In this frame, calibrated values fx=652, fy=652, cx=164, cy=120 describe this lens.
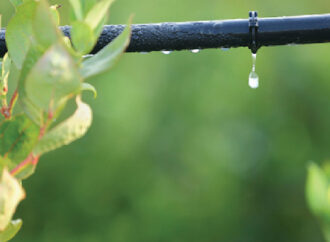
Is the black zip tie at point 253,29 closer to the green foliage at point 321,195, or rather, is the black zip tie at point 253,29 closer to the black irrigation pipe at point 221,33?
the black irrigation pipe at point 221,33

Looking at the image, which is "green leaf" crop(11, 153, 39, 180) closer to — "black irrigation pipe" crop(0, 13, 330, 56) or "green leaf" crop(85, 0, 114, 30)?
"green leaf" crop(85, 0, 114, 30)

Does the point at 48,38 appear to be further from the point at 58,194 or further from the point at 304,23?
the point at 58,194

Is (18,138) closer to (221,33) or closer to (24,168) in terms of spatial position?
(24,168)

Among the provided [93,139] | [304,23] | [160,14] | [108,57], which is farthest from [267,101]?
[108,57]

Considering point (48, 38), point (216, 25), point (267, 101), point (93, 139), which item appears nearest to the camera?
point (48, 38)

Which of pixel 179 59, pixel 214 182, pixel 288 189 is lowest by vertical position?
pixel 288 189

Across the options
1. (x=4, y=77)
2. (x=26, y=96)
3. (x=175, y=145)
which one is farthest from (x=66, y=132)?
(x=175, y=145)

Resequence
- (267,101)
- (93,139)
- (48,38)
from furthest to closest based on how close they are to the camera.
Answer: (267,101) < (93,139) < (48,38)
